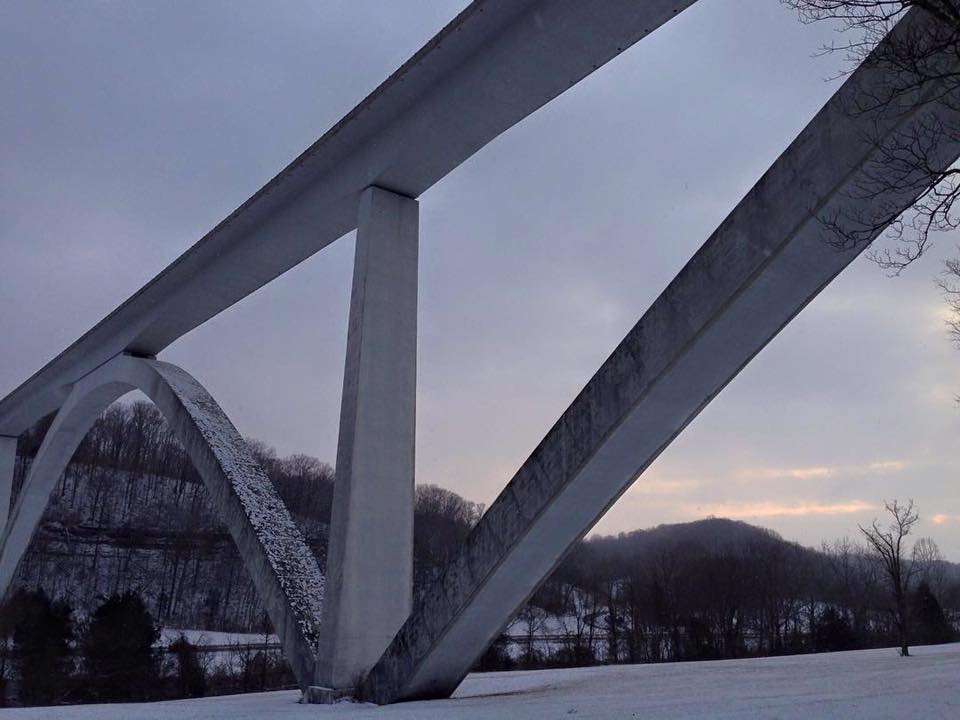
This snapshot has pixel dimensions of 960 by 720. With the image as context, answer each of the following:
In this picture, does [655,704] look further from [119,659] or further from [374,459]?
[119,659]

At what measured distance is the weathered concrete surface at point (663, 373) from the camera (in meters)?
6.15

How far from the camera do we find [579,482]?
24.8ft

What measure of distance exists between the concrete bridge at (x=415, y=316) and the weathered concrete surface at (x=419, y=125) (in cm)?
3

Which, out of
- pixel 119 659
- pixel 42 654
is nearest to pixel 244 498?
pixel 119 659

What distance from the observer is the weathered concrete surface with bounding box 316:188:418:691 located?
9.74m

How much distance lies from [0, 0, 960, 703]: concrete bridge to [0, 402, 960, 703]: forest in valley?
1260 centimetres

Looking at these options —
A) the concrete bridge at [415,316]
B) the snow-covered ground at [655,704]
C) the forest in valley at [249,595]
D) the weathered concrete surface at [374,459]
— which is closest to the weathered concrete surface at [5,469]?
the forest in valley at [249,595]

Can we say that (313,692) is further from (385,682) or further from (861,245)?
(861,245)

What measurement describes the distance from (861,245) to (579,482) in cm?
315

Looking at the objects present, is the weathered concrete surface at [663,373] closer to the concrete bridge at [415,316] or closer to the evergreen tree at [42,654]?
the concrete bridge at [415,316]

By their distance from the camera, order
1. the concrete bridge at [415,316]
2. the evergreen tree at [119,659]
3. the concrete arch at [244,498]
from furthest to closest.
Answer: the evergreen tree at [119,659]
the concrete arch at [244,498]
the concrete bridge at [415,316]

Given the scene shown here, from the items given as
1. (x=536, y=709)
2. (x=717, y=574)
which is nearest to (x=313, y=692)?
(x=536, y=709)

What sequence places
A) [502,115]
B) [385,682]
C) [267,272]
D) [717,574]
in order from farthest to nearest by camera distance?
[717,574], [267,272], [502,115], [385,682]

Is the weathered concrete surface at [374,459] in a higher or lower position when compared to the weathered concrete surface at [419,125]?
lower
